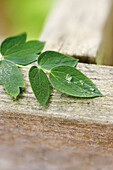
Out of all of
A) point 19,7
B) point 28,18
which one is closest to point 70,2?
point 28,18

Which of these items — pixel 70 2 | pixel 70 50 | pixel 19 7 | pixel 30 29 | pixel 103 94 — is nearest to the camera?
pixel 103 94

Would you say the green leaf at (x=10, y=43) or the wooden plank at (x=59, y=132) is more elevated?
the green leaf at (x=10, y=43)

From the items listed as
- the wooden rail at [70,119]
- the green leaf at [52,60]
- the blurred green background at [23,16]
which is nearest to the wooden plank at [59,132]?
the wooden rail at [70,119]

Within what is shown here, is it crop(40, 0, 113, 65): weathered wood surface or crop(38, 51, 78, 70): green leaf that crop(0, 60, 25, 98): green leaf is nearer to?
crop(38, 51, 78, 70): green leaf

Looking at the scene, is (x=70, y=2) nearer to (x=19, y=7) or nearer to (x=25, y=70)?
(x=25, y=70)

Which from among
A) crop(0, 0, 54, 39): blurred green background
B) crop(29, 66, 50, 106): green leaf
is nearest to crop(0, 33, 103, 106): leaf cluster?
crop(29, 66, 50, 106): green leaf

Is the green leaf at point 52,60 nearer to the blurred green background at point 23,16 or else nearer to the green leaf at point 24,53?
the green leaf at point 24,53
